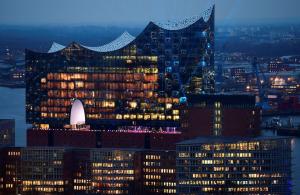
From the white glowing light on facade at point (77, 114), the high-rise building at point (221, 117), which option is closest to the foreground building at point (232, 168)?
the high-rise building at point (221, 117)

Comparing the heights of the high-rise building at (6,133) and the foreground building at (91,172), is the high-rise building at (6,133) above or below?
above

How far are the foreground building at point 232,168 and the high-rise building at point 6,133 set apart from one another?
6310mm

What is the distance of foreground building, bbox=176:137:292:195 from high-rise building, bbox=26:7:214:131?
7645mm

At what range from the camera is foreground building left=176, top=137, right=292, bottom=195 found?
39.1 metres

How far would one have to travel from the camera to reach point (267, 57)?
82.3 m

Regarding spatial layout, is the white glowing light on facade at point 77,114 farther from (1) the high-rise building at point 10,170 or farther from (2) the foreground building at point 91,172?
(2) the foreground building at point 91,172

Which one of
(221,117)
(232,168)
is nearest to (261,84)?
(221,117)

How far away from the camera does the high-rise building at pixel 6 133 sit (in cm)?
4434

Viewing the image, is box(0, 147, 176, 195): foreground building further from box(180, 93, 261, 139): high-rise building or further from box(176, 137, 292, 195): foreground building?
box(180, 93, 261, 139): high-rise building

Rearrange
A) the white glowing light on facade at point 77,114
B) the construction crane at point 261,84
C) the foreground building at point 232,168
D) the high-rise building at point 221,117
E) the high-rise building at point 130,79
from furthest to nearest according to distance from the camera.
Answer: the construction crane at point 261,84 < the white glowing light on facade at point 77,114 < the high-rise building at point 130,79 < the high-rise building at point 221,117 < the foreground building at point 232,168

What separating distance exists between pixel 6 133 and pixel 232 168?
→ 7681mm

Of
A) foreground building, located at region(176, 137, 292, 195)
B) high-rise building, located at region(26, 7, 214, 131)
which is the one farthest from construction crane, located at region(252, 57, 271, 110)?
foreground building, located at region(176, 137, 292, 195)

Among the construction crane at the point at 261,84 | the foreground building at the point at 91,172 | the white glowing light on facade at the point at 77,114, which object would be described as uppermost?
the construction crane at the point at 261,84

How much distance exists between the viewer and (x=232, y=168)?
3928 centimetres
